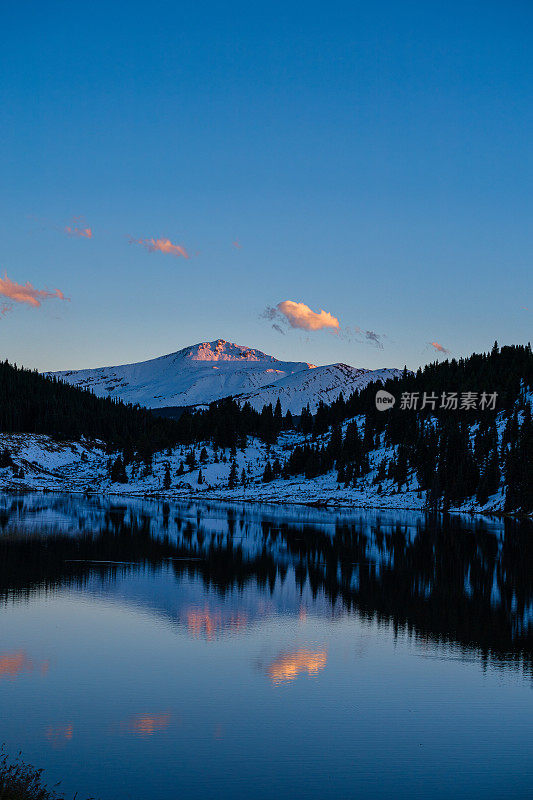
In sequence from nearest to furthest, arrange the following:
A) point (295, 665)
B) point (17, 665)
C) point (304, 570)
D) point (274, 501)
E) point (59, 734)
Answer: point (59, 734) → point (17, 665) → point (295, 665) → point (304, 570) → point (274, 501)

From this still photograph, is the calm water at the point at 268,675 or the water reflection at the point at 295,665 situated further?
the water reflection at the point at 295,665

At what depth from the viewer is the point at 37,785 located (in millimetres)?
16109

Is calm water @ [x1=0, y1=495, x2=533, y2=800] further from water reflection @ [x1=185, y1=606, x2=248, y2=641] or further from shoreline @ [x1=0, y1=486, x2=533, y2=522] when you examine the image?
Answer: shoreline @ [x1=0, y1=486, x2=533, y2=522]

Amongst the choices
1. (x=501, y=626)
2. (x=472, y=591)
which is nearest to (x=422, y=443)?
(x=472, y=591)

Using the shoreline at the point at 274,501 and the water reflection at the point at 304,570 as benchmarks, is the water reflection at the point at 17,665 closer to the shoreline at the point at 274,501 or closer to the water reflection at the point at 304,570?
the water reflection at the point at 304,570

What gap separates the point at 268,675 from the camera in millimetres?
27703

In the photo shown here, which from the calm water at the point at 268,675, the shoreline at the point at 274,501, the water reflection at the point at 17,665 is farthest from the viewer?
the shoreline at the point at 274,501

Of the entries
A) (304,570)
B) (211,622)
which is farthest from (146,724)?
(304,570)

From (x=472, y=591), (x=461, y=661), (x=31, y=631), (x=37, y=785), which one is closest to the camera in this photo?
(x=37, y=785)

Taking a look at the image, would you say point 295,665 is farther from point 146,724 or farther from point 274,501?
point 274,501

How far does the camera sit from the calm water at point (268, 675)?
18.7 meters

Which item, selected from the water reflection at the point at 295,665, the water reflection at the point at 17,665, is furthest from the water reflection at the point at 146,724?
the water reflection at the point at 17,665

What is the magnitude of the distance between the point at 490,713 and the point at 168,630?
16269 millimetres

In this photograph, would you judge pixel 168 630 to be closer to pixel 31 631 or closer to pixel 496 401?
pixel 31 631
